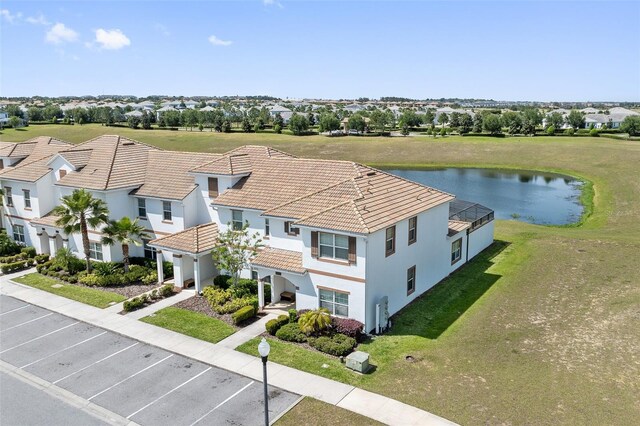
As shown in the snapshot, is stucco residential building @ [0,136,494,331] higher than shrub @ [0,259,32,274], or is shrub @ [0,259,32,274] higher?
stucco residential building @ [0,136,494,331]

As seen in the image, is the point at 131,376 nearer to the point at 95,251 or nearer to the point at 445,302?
the point at 445,302

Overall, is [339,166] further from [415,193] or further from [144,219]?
[144,219]

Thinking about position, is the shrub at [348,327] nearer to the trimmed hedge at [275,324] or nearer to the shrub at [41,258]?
the trimmed hedge at [275,324]

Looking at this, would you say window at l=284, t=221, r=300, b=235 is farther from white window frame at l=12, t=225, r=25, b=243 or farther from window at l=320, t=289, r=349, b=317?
white window frame at l=12, t=225, r=25, b=243

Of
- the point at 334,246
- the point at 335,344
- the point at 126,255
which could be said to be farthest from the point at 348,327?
the point at 126,255

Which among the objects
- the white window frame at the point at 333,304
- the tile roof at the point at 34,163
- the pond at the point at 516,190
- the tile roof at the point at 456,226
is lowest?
the pond at the point at 516,190

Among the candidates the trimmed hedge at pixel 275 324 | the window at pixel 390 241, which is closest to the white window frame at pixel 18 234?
the trimmed hedge at pixel 275 324

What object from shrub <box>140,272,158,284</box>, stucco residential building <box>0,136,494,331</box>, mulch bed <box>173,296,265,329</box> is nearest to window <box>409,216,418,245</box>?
stucco residential building <box>0,136,494,331</box>
